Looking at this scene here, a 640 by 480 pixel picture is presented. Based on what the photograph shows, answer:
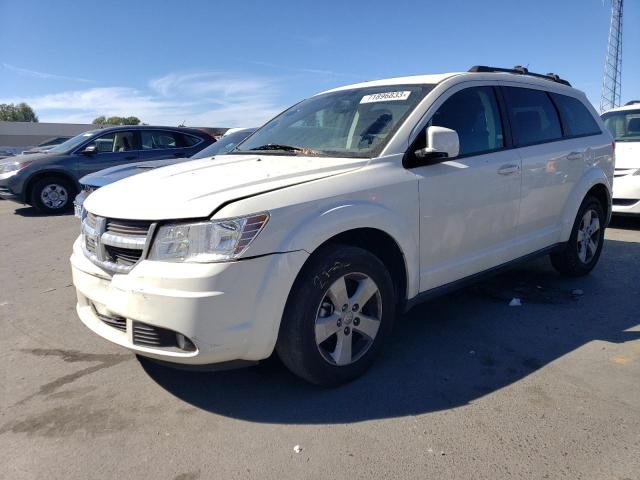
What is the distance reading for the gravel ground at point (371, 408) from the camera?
235 centimetres

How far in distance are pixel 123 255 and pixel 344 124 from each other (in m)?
1.81

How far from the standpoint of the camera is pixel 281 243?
2.60 metres

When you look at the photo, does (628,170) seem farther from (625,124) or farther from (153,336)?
(153,336)

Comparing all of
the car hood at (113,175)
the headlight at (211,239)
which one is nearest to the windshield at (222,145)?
the car hood at (113,175)

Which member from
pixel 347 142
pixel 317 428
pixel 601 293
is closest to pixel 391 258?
pixel 347 142

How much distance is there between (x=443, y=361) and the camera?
334 cm

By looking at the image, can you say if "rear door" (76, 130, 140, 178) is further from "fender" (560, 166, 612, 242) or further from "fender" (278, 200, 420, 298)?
"fender" (278, 200, 420, 298)

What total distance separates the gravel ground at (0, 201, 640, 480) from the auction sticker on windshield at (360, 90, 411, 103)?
5.62 feet

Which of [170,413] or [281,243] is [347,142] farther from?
[170,413]

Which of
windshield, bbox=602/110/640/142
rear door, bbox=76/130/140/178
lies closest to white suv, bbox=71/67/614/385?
windshield, bbox=602/110/640/142

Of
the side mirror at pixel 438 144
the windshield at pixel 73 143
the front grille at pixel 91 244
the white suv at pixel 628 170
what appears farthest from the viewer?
the windshield at pixel 73 143

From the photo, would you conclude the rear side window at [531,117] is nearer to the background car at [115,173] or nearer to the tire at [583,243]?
the tire at [583,243]

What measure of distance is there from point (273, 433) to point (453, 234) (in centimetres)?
179

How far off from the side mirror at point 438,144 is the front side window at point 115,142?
8.39m
